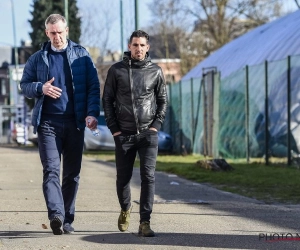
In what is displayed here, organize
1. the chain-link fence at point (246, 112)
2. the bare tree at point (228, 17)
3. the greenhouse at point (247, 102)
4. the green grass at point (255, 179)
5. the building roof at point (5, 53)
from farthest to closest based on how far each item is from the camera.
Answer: the building roof at point (5, 53) < the bare tree at point (228, 17) < the greenhouse at point (247, 102) < the chain-link fence at point (246, 112) < the green grass at point (255, 179)

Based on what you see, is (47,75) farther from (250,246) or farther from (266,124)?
(266,124)

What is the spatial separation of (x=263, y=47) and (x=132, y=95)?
19.0m

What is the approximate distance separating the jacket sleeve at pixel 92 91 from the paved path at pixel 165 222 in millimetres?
1082

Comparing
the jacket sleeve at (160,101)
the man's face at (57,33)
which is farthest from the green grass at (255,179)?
the man's face at (57,33)

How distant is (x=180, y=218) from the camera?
1034 cm

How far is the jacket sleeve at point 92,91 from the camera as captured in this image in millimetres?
8914

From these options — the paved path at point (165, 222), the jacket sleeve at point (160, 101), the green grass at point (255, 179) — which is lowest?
the green grass at point (255, 179)

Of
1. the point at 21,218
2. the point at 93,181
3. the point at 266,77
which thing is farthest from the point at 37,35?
the point at 21,218

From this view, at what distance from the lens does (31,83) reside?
8.95m

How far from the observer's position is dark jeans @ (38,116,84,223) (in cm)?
873

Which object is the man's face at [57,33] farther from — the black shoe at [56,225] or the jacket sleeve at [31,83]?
the black shoe at [56,225]

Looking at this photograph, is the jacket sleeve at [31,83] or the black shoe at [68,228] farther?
the black shoe at [68,228]

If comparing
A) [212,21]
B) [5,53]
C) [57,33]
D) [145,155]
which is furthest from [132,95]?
[5,53]

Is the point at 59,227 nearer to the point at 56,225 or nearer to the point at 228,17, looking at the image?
the point at 56,225
